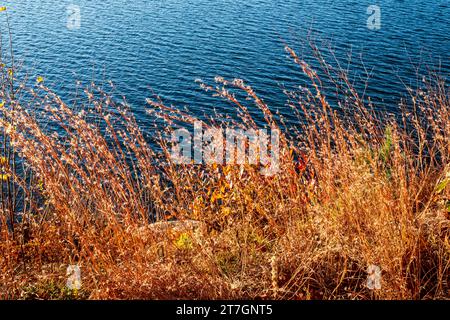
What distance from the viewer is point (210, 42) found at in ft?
54.3

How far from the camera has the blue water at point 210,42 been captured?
45.5 feet

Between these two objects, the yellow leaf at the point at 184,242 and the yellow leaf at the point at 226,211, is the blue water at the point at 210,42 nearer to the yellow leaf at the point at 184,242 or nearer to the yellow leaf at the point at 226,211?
the yellow leaf at the point at 226,211

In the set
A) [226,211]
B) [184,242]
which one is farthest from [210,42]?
[184,242]

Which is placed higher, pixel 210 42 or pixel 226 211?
pixel 226 211

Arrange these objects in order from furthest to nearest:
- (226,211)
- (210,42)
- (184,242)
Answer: (210,42) < (226,211) < (184,242)

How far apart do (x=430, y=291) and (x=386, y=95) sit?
10.9 meters

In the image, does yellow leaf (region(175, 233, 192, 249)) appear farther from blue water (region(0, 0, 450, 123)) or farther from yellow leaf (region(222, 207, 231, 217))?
blue water (region(0, 0, 450, 123))

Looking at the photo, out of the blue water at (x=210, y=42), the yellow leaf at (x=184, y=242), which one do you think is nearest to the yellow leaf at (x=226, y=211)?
the yellow leaf at (x=184, y=242)

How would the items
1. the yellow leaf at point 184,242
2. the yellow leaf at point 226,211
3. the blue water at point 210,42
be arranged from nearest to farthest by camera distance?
the yellow leaf at point 184,242 → the yellow leaf at point 226,211 → the blue water at point 210,42

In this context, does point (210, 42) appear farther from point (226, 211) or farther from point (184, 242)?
point (184, 242)

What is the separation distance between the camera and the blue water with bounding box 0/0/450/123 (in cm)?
1388

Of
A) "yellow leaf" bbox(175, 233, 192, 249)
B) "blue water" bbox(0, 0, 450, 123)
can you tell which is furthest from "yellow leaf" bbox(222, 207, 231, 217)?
"blue water" bbox(0, 0, 450, 123)
